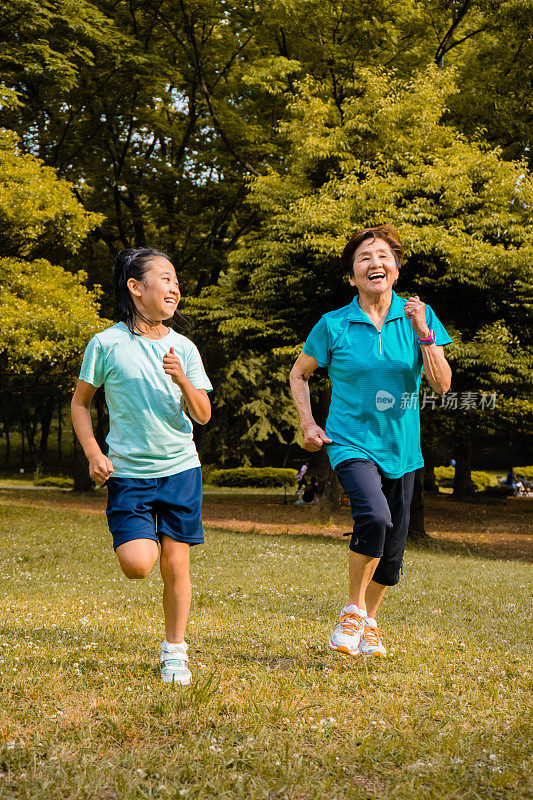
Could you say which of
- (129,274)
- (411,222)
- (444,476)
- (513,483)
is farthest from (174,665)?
(444,476)

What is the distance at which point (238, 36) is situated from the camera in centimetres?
1969

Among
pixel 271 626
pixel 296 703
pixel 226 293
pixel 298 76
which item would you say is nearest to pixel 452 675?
pixel 296 703

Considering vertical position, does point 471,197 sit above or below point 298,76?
below

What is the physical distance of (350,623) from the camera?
14.0ft

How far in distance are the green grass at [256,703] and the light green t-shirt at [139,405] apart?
1.07m

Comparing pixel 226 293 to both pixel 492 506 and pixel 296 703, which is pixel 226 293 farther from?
pixel 492 506

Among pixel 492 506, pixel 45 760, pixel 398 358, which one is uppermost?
pixel 398 358

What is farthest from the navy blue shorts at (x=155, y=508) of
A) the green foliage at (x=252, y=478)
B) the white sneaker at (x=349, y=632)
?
the green foliage at (x=252, y=478)

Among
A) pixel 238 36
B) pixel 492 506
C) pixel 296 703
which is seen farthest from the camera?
pixel 492 506

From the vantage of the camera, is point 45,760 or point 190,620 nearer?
A: point 45,760

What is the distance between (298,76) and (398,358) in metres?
15.6

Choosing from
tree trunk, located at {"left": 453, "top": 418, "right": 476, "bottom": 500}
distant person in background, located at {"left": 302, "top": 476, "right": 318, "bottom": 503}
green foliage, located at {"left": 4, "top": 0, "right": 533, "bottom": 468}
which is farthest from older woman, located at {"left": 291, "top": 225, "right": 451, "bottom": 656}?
tree trunk, located at {"left": 453, "top": 418, "right": 476, "bottom": 500}

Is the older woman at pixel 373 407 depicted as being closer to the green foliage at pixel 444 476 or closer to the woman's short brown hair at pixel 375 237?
the woman's short brown hair at pixel 375 237

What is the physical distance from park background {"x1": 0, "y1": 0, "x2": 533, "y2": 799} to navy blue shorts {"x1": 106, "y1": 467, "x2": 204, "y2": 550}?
28.7 inches
